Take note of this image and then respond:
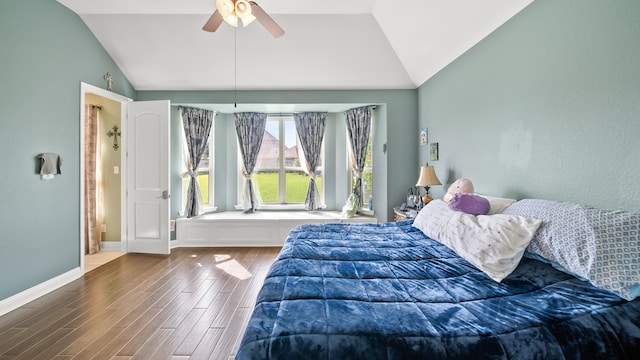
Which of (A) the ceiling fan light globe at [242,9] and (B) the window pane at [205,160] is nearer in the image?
(A) the ceiling fan light globe at [242,9]

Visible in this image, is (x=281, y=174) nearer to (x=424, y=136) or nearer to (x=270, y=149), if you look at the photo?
(x=270, y=149)

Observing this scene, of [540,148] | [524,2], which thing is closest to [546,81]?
[540,148]

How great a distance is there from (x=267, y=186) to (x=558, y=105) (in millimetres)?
4442

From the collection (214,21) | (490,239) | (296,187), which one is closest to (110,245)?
(296,187)

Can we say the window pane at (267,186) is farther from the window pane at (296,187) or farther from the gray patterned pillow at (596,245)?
the gray patterned pillow at (596,245)

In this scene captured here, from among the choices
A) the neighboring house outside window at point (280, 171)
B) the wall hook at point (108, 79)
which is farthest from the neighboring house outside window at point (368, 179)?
the wall hook at point (108, 79)

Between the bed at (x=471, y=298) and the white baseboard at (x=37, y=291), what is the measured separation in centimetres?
272

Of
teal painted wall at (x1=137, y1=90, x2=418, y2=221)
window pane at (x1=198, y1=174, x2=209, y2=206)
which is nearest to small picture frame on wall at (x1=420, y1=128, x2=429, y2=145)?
teal painted wall at (x1=137, y1=90, x2=418, y2=221)

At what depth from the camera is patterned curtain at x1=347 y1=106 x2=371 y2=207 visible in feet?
15.8

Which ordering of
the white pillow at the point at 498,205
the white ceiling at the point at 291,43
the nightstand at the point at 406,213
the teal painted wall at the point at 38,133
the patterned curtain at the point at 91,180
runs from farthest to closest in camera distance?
the patterned curtain at the point at 91,180 → the nightstand at the point at 406,213 → the white ceiling at the point at 291,43 → the teal painted wall at the point at 38,133 → the white pillow at the point at 498,205

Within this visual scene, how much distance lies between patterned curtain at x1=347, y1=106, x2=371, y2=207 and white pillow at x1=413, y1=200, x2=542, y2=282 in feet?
9.06

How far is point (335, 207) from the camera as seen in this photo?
5348 millimetres

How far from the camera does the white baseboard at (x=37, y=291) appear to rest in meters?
2.55

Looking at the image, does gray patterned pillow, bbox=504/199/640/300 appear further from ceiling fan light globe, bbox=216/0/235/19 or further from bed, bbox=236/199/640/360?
ceiling fan light globe, bbox=216/0/235/19
